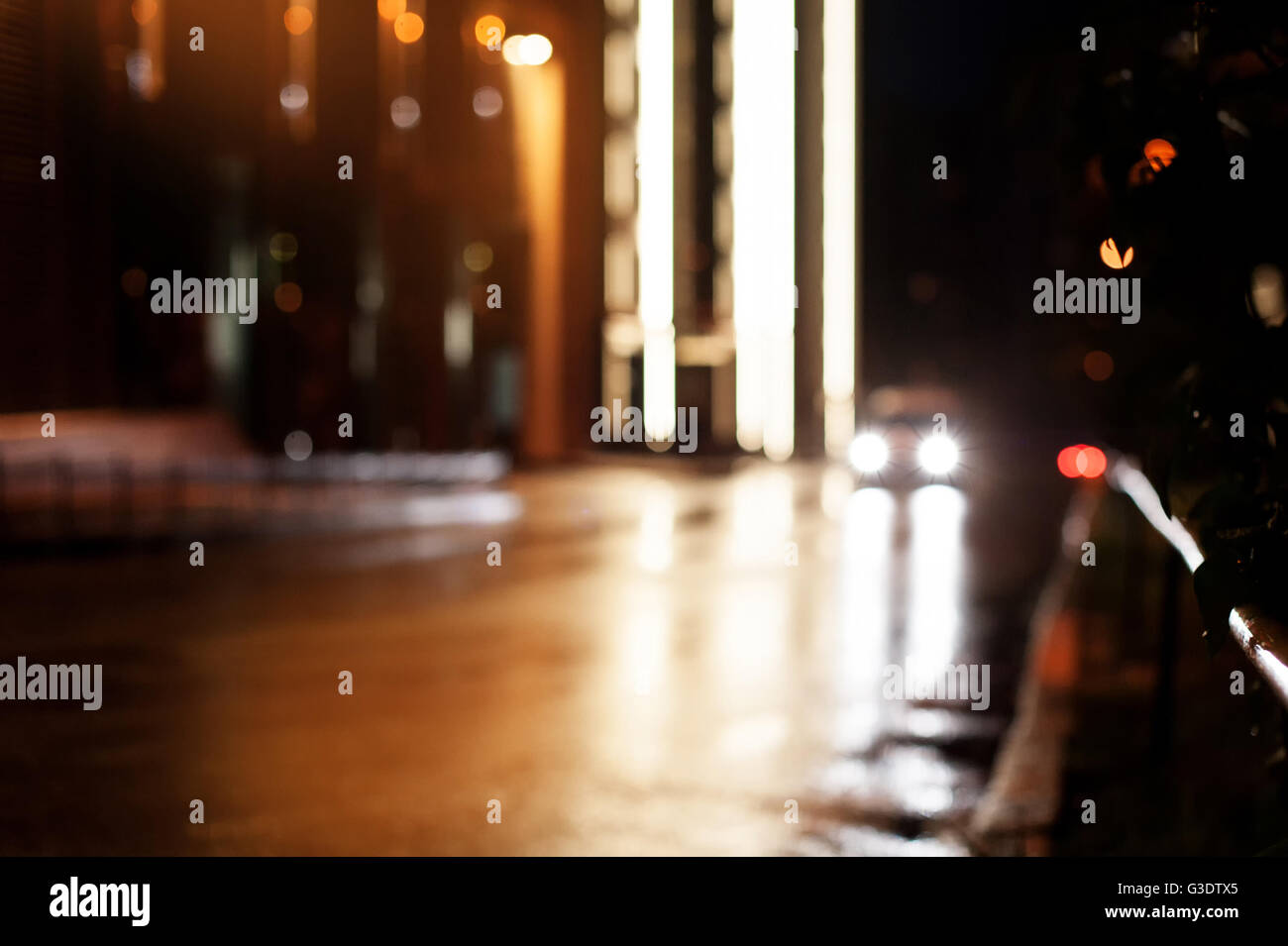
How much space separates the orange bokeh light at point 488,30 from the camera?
34.2m

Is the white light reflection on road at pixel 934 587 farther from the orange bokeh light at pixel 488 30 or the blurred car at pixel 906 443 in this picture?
the orange bokeh light at pixel 488 30

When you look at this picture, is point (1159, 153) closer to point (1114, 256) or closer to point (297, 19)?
point (1114, 256)

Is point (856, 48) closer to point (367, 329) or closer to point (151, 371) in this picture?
point (367, 329)

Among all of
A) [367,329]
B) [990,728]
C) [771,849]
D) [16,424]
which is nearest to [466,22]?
[367,329]

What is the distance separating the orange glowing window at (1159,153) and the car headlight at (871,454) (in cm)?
2981

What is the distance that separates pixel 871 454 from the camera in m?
32.8

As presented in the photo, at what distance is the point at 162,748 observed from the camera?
7902 millimetres

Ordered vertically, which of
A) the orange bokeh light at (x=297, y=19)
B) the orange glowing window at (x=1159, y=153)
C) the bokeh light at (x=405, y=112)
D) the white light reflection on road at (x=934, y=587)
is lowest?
the white light reflection on road at (x=934, y=587)

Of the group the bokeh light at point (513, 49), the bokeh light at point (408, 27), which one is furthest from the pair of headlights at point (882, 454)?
the bokeh light at point (408, 27)

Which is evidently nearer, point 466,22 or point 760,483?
point 466,22

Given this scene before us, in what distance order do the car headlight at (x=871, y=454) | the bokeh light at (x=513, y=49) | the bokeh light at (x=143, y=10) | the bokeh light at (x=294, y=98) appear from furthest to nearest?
the bokeh light at (x=513, y=49) < the car headlight at (x=871, y=454) < the bokeh light at (x=294, y=98) < the bokeh light at (x=143, y=10)

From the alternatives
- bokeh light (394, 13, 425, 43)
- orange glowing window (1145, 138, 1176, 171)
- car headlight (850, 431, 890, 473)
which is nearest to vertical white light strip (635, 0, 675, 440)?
bokeh light (394, 13, 425, 43)

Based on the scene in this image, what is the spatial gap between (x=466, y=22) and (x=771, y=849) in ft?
99.0

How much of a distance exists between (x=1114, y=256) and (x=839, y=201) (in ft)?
153
